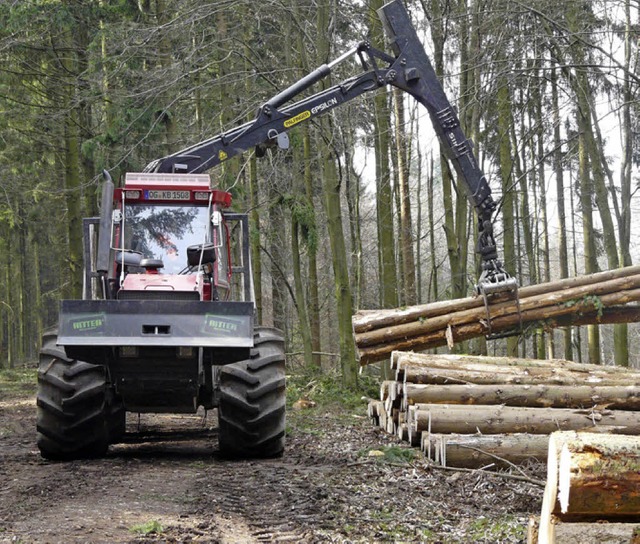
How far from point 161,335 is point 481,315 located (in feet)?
19.1

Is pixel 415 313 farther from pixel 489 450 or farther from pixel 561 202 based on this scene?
pixel 561 202

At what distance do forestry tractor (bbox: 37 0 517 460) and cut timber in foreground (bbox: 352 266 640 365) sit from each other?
2857 mm

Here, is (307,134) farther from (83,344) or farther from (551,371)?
(83,344)

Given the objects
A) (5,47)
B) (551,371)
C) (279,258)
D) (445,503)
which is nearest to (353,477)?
(445,503)

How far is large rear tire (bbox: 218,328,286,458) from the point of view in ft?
31.1

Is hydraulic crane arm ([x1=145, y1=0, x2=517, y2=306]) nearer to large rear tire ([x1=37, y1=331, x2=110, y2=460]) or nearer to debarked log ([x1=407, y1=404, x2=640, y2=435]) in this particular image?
debarked log ([x1=407, y1=404, x2=640, y2=435])

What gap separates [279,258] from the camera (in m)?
32.6

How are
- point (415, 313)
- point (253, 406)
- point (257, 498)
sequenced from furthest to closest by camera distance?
point (415, 313), point (253, 406), point (257, 498)

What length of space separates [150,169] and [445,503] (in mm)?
6724

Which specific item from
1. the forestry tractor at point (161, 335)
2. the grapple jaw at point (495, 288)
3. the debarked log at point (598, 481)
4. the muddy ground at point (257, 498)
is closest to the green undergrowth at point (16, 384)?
the muddy ground at point (257, 498)

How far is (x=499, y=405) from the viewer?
33.5 feet

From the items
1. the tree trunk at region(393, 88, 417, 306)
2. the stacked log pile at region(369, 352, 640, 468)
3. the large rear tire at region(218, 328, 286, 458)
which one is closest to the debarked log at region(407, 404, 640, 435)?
the stacked log pile at region(369, 352, 640, 468)

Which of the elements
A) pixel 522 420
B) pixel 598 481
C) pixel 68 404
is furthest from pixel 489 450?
pixel 598 481

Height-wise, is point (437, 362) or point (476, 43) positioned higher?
point (476, 43)
